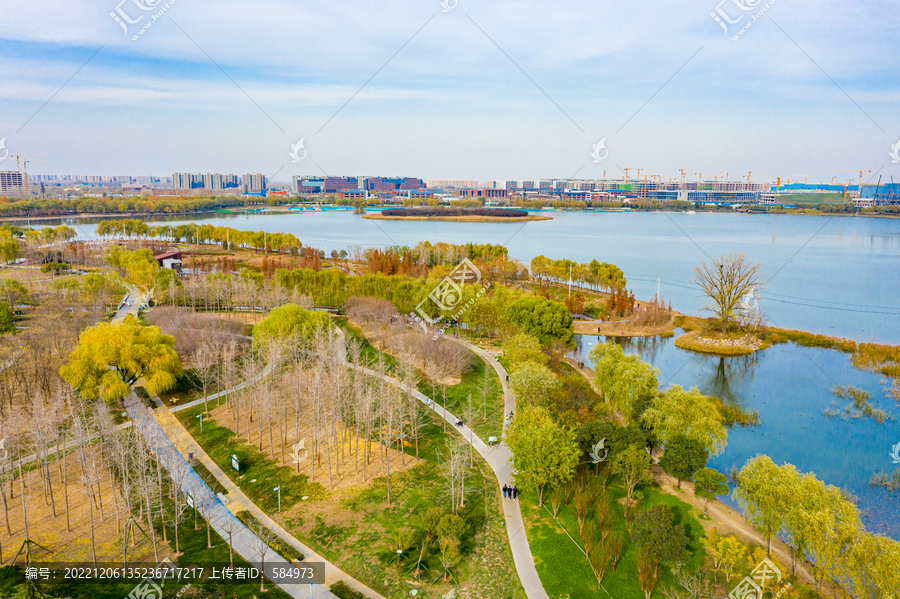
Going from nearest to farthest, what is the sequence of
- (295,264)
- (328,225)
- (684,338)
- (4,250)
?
1. (684,338)
2. (4,250)
3. (295,264)
4. (328,225)

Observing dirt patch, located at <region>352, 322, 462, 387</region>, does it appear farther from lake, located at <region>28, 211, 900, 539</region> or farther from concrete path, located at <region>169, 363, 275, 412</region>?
lake, located at <region>28, 211, 900, 539</region>

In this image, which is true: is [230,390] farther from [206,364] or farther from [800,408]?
[800,408]

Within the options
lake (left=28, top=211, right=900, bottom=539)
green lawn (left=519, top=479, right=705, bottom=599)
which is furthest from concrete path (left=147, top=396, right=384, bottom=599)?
lake (left=28, top=211, right=900, bottom=539)

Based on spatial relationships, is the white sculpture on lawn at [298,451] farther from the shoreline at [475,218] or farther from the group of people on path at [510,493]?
the shoreline at [475,218]

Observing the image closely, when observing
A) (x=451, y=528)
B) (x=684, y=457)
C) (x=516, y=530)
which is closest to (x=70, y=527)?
(x=451, y=528)

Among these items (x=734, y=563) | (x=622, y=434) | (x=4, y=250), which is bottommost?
(x=734, y=563)

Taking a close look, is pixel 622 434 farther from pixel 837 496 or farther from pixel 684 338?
pixel 684 338

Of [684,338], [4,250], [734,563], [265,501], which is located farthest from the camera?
[4,250]

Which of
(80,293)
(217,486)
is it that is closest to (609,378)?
(217,486)
